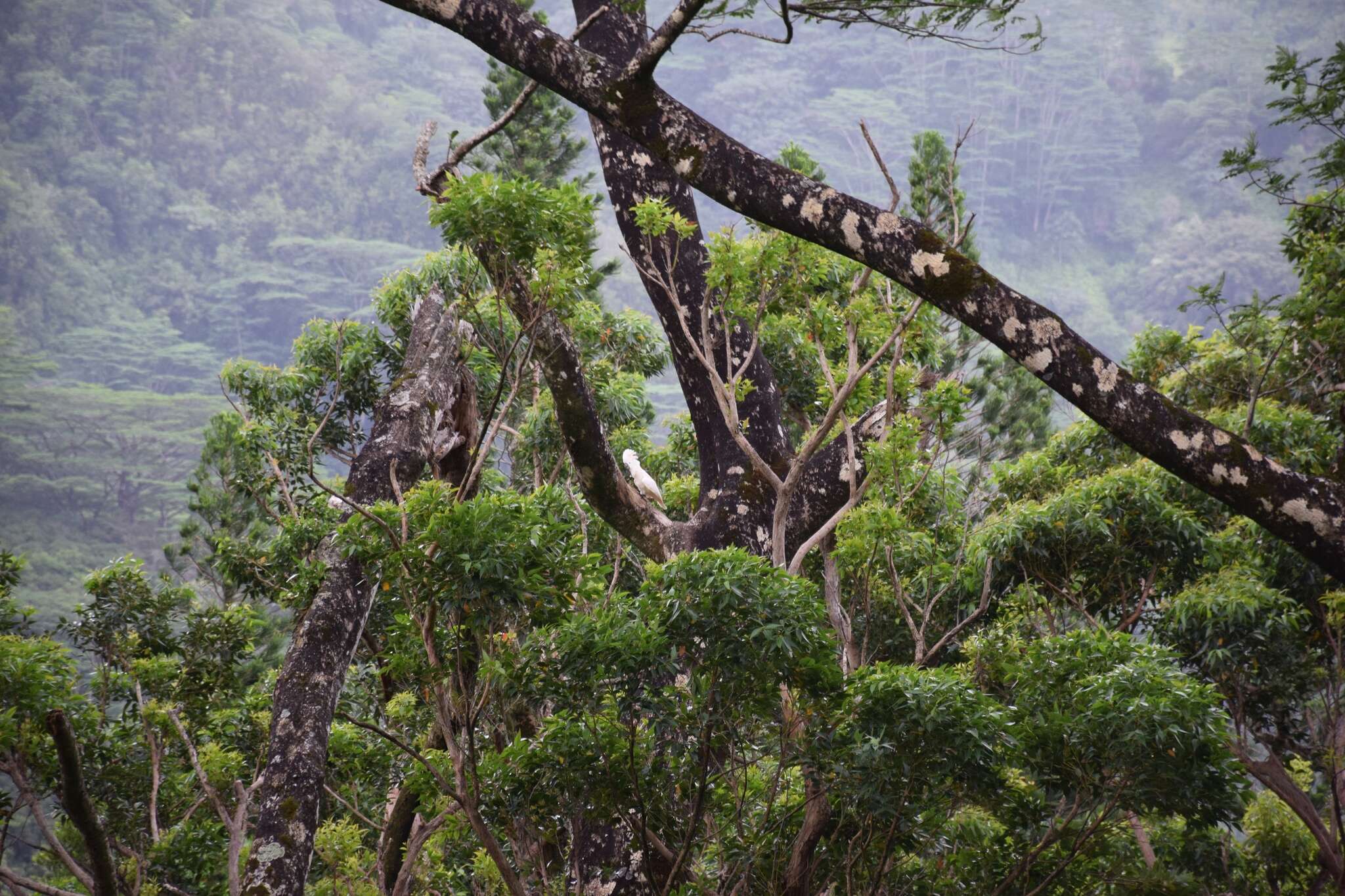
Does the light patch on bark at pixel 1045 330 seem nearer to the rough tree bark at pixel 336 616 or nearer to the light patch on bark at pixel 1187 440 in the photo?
the light patch on bark at pixel 1187 440

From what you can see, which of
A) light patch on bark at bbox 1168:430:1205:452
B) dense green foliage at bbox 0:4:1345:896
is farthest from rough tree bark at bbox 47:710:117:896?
light patch on bark at bbox 1168:430:1205:452

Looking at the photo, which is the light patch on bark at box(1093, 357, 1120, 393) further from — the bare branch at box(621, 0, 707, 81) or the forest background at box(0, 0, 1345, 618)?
the forest background at box(0, 0, 1345, 618)

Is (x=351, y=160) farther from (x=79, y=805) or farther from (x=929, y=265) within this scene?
(x=79, y=805)

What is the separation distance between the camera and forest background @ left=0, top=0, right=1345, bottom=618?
47125 millimetres

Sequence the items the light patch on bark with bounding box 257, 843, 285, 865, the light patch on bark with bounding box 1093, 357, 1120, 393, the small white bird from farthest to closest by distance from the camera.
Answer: the small white bird < the light patch on bark with bounding box 257, 843, 285, 865 < the light patch on bark with bounding box 1093, 357, 1120, 393

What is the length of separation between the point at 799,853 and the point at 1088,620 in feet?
8.80

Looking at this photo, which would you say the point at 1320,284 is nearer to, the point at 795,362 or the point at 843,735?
the point at 795,362

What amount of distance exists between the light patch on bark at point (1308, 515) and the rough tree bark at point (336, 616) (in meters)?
2.24

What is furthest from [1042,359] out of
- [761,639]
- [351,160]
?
[351,160]

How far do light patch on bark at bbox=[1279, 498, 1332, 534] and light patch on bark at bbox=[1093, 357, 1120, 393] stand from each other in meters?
0.40

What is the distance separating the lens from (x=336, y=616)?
3.94m

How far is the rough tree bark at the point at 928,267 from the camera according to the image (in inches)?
83.7

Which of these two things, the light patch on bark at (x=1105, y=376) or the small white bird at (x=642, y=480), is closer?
the light patch on bark at (x=1105, y=376)

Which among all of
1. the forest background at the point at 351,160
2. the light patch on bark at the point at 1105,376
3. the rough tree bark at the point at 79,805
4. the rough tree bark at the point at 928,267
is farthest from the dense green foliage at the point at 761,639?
the forest background at the point at 351,160
